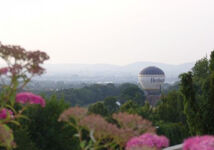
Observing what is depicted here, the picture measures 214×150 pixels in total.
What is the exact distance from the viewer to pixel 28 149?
14.7 meters

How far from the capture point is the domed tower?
98.0 meters

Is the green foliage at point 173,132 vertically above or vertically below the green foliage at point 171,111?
below

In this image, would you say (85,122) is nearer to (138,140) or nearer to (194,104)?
(138,140)

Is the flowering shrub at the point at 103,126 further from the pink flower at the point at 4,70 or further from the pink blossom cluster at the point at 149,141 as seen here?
the pink flower at the point at 4,70

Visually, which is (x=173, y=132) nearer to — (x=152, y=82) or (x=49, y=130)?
(x=49, y=130)

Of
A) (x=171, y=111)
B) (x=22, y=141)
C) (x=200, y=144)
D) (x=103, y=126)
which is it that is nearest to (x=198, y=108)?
(x=22, y=141)

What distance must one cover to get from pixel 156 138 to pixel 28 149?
35.2 feet

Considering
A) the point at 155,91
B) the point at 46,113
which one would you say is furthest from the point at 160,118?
the point at 155,91

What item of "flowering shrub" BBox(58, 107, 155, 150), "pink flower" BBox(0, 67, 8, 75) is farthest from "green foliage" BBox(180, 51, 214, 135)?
"pink flower" BBox(0, 67, 8, 75)

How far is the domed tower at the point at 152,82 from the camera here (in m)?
98.0

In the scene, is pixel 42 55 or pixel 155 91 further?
pixel 155 91

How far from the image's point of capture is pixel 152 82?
98.8m

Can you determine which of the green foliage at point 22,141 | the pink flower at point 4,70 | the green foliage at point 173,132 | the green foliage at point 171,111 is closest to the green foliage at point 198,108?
the green foliage at point 22,141

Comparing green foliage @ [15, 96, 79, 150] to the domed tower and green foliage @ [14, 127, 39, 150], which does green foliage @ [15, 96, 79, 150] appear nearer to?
green foliage @ [14, 127, 39, 150]
